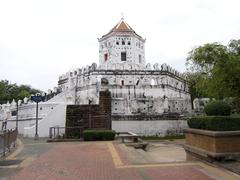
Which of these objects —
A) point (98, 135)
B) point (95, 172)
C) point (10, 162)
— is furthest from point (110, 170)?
point (98, 135)

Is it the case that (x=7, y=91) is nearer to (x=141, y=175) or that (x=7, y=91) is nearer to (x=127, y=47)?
(x=127, y=47)

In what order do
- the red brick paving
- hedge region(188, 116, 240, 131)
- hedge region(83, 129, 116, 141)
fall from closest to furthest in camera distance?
the red brick paving < hedge region(188, 116, 240, 131) < hedge region(83, 129, 116, 141)

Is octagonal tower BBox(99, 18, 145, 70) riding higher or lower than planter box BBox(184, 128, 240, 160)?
higher

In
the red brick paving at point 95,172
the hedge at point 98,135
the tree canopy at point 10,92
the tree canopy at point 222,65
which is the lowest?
the red brick paving at point 95,172

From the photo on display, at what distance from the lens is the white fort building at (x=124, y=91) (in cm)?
2633

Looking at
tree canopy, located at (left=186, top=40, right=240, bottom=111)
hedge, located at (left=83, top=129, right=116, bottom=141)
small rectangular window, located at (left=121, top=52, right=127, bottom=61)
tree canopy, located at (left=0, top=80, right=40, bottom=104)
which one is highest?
small rectangular window, located at (left=121, top=52, right=127, bottom=61)

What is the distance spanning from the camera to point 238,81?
1306 cm

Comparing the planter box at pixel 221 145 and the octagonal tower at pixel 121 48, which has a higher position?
the octagonal tower at pixel 121 48

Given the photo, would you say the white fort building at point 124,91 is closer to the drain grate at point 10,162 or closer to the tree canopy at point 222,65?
the tree canopy at point 222,65

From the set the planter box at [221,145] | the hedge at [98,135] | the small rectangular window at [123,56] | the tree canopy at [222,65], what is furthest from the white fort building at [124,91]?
the planter box at [221,145]

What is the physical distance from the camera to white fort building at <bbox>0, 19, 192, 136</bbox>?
26328 millimetres

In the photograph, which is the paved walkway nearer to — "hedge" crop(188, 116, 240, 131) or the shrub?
"hedge" crop(188, 116, 240, 131)

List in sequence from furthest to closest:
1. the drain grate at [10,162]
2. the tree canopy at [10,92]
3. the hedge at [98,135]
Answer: the tree canopy at [10,92]
the hedge at [98,135]
the drain grate at [10,162]

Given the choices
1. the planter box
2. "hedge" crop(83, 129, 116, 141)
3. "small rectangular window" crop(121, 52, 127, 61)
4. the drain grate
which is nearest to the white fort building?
"small rectangular window" crop(121, 52, 127, 61)
